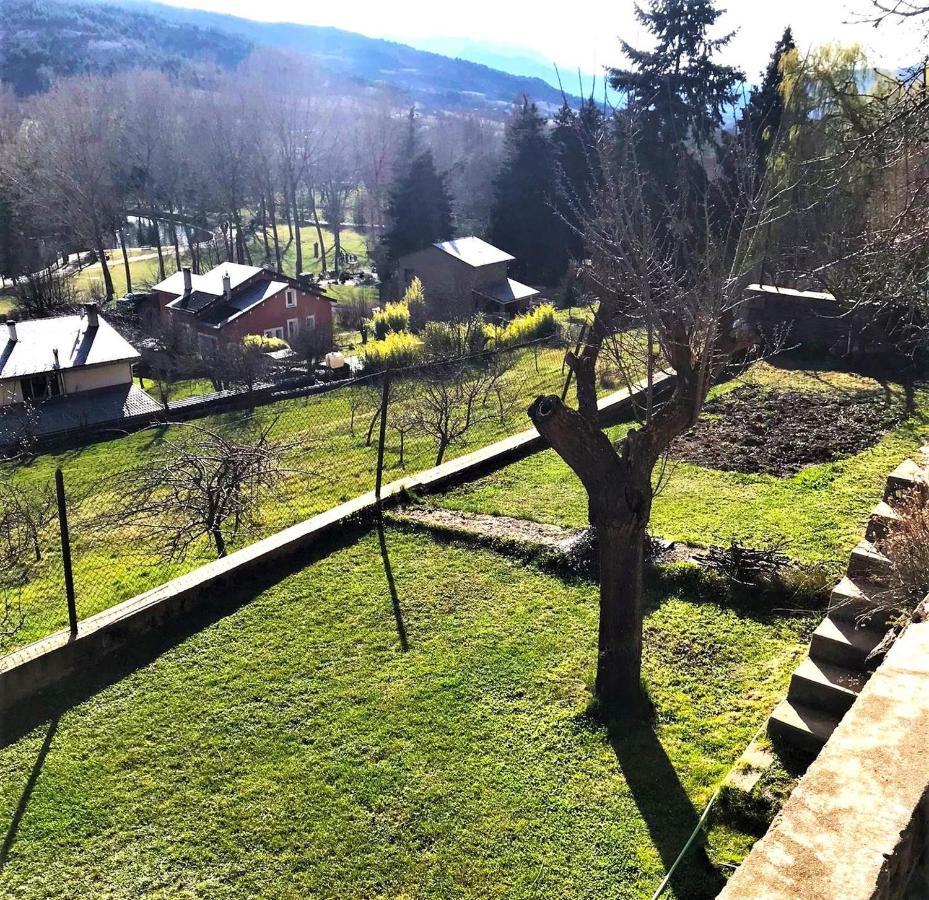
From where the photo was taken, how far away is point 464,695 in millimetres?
5285

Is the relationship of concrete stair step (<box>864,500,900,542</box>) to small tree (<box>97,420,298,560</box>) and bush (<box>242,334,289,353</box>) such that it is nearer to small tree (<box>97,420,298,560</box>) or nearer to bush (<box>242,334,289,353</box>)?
small tree (<box>97,420,298,560</box>)

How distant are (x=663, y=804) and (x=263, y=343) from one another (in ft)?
96.4

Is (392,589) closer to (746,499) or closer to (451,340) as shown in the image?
(746,499)

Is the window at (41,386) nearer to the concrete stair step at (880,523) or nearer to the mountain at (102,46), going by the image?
the concrete stair step at (880,523)

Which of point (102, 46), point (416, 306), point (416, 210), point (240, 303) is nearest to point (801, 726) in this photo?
point (416, 306)

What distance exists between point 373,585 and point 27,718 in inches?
106

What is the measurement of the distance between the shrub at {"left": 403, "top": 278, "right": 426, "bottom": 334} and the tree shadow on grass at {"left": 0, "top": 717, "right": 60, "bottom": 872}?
27.0 m

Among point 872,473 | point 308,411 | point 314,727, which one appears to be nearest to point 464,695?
point 314,727

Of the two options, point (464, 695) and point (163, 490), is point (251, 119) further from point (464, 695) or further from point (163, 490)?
point (464, 695)

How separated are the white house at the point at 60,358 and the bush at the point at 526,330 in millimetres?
12403

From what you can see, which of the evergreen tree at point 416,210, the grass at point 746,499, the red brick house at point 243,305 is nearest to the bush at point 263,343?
the red brick house at point 243,305

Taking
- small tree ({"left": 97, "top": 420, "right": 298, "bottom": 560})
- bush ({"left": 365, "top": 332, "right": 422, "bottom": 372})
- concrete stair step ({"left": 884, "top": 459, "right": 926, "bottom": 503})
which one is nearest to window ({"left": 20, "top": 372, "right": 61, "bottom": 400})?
bush ({"left": 365, "top": 332, "right": 422, "bottom": 372})

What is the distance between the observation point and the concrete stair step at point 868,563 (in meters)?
4.99

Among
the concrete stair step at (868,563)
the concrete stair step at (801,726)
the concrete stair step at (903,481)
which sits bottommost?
the concrete stair step at (801,726)
